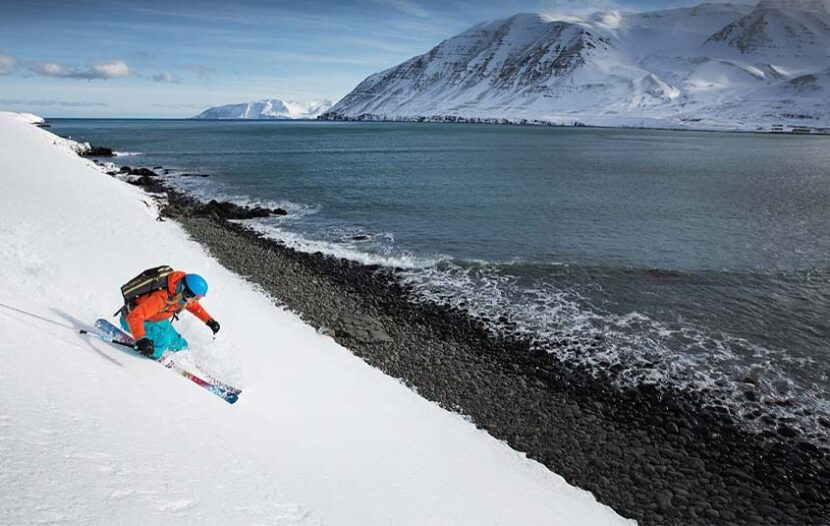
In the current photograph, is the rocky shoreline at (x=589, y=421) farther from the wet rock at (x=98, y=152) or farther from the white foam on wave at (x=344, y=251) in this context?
the wet rock at (x=98, y=152)

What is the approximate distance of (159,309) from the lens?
910 centimetres

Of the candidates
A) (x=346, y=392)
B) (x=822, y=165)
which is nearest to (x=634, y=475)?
(x=346, y=392)

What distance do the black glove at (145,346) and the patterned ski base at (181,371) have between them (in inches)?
9.2

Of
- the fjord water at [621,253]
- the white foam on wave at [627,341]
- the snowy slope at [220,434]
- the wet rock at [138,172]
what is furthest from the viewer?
the wet rock at [138,172]

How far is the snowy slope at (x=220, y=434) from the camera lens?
510 centimetres

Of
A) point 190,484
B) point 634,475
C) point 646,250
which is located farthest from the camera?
point 646,250

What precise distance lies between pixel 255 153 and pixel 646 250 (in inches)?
3183

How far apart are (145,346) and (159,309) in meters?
0.77

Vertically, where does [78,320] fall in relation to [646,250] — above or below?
above

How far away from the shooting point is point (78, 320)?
1009 centimetres

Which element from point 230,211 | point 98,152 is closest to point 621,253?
point 230,211

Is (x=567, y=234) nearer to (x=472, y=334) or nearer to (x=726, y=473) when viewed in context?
(x=472, y=334)

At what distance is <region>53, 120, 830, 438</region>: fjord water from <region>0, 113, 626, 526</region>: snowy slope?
26.9 feet

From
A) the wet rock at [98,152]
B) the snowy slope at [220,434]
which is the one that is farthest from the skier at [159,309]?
the wet rock at [98,152]
